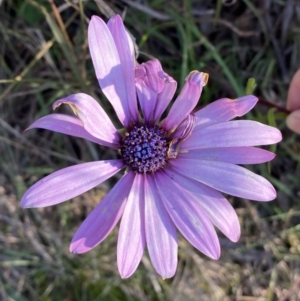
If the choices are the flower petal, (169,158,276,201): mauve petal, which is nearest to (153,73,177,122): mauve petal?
the flower petal

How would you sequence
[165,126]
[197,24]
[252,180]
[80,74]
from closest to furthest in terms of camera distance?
1. [252,180]
2. [165,126]
3. [80,74]
4. [197,24]

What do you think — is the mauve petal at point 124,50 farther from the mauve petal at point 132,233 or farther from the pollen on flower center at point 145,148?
the mauve petal at point 132,233

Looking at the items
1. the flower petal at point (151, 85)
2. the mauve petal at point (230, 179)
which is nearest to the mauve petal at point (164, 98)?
the flower petal at point (151, 85)

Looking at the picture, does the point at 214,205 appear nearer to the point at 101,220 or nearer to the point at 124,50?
the point at 101,220

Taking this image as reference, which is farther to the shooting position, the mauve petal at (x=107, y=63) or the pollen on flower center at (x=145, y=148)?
the pollen on flower center at (x=145, y=148)

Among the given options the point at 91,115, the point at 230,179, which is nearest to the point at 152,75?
the point at 91,115

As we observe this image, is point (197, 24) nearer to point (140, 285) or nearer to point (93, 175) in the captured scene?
point (93, 175)

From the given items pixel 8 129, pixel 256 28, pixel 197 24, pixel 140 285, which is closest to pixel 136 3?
pixel 197 24
